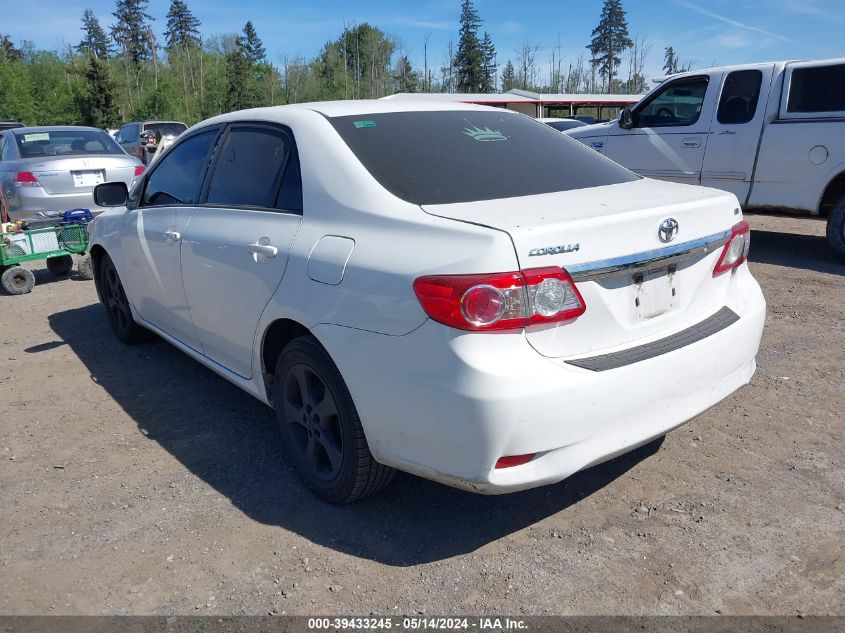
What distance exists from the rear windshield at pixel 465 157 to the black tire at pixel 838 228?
195 inches

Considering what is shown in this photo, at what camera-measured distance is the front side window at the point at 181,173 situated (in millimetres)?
4086

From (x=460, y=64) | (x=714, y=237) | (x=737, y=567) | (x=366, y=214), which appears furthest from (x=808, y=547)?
(x=460, y=64)

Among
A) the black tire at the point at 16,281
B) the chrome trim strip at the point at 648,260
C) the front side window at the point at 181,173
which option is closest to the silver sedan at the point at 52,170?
the black tire at the point at 16,281

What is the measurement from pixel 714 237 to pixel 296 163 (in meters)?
1.88

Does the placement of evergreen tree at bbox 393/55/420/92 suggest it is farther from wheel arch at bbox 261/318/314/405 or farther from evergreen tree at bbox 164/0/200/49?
wheel arch at bbox 261/318/314/405

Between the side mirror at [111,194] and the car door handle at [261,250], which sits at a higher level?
the car door handle at [261,250]

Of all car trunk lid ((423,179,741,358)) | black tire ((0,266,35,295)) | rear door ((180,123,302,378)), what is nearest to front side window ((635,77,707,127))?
car trunk lid ((423,179,741,358))

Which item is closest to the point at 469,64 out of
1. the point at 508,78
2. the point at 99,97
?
the point at 508,78

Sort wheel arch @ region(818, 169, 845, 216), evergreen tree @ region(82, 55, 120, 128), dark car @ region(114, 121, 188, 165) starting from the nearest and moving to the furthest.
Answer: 1. wheel arch @ region(818, 169, 845, 216)
2. dark car @ region(114, 121, 188, 165)
3. evergreen tree @ region(82, 55, 120, 128)

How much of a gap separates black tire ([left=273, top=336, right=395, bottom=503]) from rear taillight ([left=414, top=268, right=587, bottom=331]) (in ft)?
2.18

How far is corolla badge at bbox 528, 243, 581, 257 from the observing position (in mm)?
2373

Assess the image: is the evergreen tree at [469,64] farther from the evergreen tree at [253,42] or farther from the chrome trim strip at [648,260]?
the chrome trim strip at [648,260]

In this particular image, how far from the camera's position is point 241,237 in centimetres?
343

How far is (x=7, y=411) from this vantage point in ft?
14.4
